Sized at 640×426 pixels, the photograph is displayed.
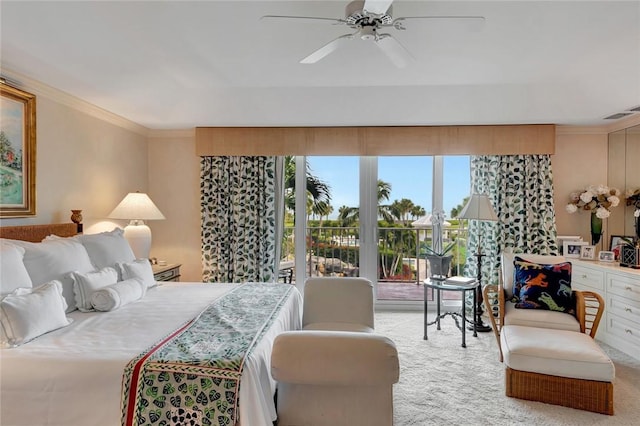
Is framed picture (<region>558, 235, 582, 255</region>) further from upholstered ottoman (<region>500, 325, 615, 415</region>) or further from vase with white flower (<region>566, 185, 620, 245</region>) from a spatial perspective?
upholstered ottoman (<region>500, 325, 615, 415</region>)

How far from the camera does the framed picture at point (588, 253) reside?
410cm

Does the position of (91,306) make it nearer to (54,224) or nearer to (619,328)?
(54,224)

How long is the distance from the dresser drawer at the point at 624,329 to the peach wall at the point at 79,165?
538 cm

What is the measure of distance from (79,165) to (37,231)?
2.92 feet

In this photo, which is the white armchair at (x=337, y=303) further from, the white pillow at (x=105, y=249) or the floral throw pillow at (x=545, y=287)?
the white pillow at (x=105, y=249)

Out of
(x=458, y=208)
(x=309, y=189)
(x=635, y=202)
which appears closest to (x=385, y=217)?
(x=458, y=208)

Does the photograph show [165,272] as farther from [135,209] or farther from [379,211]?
[379,211]

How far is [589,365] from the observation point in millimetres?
2451

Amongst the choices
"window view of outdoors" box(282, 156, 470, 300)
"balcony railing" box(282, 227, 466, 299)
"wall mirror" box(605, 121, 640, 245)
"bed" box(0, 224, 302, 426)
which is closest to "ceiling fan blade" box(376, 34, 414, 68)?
"bed" box(0, 224, 302, 426)

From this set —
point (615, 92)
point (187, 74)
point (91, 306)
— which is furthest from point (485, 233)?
point (91, 306)

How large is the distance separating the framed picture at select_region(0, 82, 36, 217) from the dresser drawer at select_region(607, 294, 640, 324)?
5.41m

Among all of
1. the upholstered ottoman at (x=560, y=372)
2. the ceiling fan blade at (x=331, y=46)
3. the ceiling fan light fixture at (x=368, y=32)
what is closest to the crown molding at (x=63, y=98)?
the ceiling fan blade at (x=331, y=46)

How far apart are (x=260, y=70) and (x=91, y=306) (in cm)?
237

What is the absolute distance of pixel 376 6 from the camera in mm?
1808
